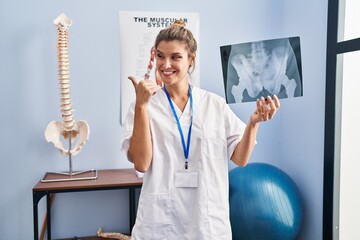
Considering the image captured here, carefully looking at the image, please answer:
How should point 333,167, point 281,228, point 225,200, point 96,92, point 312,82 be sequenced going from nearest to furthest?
point 225,200 < point 281,228 < point 333,167 < point 312,82 < point 96,92

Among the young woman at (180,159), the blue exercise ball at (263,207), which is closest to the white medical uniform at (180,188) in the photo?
the young woman at (180,159)

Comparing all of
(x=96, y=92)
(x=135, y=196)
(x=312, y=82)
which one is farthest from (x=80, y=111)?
(x=312, y=82)

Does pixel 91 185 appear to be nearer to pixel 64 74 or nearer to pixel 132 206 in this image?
pixel 132 206

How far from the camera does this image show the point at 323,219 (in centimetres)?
204

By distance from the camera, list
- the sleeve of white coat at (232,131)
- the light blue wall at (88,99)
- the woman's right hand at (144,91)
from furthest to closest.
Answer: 1. the light blue wall at (88,99)
2. the sleeve of white coat at (232,131)
3. the woman's right hand at (144,91)

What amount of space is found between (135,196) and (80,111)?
0.70 meters

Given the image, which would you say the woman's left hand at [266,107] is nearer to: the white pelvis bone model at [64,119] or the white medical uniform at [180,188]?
the white medical uniform at [180,188]

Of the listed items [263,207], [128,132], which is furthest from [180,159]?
[263,207]

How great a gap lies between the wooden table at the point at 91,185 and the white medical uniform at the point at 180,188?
0.72 m

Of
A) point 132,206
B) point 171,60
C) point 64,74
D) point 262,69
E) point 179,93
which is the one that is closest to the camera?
point 171,60

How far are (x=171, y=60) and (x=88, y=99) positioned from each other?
1.21 meters

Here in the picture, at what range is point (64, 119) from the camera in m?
2.04

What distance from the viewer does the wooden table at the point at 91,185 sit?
6.07 ft

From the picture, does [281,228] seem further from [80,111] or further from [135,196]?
[80,111]
